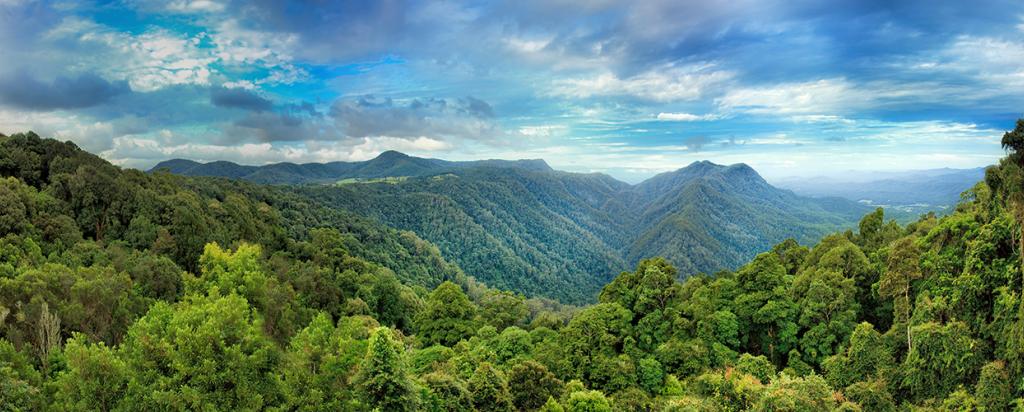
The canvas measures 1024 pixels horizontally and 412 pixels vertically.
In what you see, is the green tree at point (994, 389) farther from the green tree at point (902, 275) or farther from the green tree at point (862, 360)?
the green tree at point (902, 275)

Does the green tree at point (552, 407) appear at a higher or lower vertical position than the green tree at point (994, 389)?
lower

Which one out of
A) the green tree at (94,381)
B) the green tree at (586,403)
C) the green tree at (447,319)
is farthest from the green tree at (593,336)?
the green tree at (94,381)

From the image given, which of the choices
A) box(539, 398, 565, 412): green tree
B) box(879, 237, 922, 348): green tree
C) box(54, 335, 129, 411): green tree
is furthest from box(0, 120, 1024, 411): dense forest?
box(539, 398, 565, 412): green tree

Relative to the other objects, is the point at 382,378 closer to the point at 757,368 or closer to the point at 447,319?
the point at 757,368

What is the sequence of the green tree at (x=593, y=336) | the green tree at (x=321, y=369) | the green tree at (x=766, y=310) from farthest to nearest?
the green tree at (x=593, y=336), the green tree at (x=766, y=310), the green tree at (x=321, y=369)

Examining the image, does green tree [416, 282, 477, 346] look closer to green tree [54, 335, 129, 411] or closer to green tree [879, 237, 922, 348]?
green tree [54, 335, 129, 411]

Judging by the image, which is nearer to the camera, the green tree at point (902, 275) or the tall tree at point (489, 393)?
the tall tree at point (489, 393)
